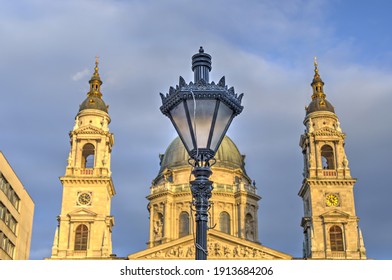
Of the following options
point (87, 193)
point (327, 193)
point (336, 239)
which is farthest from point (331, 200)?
point (87, 193)

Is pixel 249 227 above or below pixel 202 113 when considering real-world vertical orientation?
above

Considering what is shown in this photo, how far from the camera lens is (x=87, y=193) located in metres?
58.3

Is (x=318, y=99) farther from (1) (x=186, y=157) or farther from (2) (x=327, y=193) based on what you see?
(1) (x=186, y=157)

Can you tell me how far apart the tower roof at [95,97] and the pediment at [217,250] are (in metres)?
17.2

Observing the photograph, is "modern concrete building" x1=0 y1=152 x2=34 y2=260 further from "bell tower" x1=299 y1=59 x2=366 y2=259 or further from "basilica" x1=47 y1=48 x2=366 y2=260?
"bell tower" x1=299 y1=59 x2=366 y2=259

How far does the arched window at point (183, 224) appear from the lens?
6646 cm

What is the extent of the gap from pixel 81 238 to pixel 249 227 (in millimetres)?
21264

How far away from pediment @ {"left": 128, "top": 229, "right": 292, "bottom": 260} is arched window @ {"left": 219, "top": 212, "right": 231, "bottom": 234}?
37.0ft

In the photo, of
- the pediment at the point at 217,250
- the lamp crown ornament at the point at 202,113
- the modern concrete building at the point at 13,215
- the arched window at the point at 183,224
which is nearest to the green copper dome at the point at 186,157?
the arched window at the point at 183,224

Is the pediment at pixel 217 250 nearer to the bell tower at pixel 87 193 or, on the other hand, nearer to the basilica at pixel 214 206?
the basilica at pixel 214 206

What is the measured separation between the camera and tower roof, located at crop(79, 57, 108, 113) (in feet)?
205
